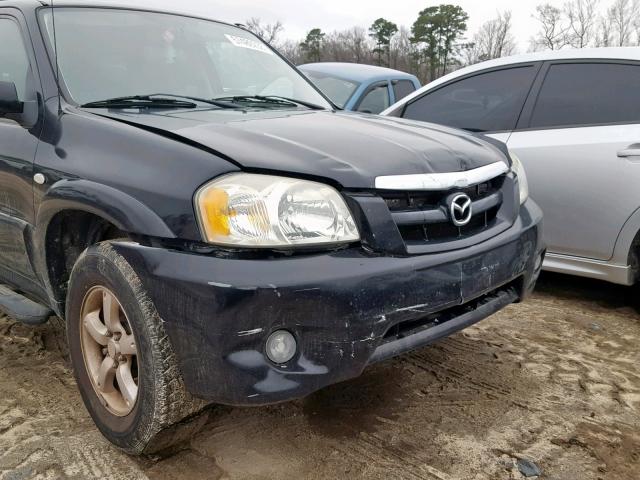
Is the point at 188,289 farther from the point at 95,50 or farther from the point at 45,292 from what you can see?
the point at 95,50

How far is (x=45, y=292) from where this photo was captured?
8.12ft

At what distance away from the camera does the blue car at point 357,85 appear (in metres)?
6.79

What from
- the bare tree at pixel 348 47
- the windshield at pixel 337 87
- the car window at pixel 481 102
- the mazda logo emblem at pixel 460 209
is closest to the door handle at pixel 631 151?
the car window at pixel 481 102

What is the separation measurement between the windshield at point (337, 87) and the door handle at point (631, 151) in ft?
12.5

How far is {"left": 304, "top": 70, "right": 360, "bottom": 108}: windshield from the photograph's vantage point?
6.78 meters

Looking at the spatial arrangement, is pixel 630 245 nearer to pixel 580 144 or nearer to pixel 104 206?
pixel 580 144

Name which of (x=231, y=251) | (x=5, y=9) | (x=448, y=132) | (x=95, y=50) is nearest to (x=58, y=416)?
(x=231, y=251)

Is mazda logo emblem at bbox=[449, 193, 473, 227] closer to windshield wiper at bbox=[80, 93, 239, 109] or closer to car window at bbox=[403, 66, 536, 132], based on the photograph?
windshield wiper at bbox=[80, 93, 239, 109]

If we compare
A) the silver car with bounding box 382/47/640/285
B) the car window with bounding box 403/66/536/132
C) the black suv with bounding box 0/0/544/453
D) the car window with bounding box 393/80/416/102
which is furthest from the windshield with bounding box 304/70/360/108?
the black suv with bounding box 0/0/544/453

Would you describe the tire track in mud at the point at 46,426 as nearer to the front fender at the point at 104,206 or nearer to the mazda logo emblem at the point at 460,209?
the front fender at the point at 104,206

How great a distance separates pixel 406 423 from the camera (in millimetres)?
2369

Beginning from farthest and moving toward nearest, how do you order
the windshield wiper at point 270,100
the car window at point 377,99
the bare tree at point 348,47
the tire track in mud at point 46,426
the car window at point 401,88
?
the bare tree at point 348,47, the car window at point 401,88, the car window at point 377,99, the windshield wiper at point 270,100, the tire track in mud at point 46,426

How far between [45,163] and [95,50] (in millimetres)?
696

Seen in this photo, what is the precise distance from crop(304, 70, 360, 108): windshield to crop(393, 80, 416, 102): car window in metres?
0.82
